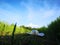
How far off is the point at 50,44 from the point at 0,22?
3.91 meters

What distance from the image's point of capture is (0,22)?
7.22 meters

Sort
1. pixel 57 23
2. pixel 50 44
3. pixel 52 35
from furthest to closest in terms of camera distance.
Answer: pixel 57 23 → pixel 52 35 → pixel 50 44

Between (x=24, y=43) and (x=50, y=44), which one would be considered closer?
(x=24, y=43)

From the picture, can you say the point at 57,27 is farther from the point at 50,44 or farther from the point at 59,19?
the point at 50,44

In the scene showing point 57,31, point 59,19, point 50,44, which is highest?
point 59,19

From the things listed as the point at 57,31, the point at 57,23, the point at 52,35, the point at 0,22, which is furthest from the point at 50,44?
the point at 0,22

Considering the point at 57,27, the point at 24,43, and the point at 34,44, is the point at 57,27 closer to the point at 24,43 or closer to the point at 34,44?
the point at 24,43

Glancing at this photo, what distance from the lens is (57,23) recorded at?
18.4 feet

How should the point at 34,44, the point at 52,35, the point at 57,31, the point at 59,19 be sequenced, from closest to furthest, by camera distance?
the point at 34,44 < the point at 52,35 < the point at 57,31 < the point at 59,19

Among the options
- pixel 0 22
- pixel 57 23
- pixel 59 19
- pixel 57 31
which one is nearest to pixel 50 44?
pixel 57 31

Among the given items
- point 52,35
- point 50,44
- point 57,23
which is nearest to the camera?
point 50,44

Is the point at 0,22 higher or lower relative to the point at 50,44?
higher

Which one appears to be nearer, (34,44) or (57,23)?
(34,44)

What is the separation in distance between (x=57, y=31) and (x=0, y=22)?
308cm
